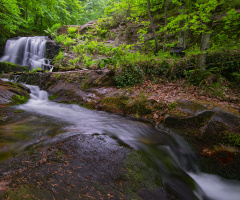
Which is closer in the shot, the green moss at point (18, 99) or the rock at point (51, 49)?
the green moss at point (18, 99)

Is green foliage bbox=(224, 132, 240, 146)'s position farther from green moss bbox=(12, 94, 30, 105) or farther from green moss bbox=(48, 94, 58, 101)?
green moss bbox=(12, 94, 30, 105)

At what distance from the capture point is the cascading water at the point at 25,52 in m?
12.8

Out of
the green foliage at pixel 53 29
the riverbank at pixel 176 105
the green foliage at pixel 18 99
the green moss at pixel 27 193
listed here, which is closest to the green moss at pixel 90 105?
the riverbank at pixel 176 105

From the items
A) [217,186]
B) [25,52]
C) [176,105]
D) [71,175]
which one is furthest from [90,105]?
[25,52]

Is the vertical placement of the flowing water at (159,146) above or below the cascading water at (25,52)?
below

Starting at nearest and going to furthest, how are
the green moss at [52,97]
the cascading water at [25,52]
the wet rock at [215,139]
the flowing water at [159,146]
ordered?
1. the flowing water at [159,146]
2. the wet rock at [215,139]
3. the green moss at [52,97]
4. the cascading water at [25,52]

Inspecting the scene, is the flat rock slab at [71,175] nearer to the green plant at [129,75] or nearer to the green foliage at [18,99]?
the green plant at [129,75]

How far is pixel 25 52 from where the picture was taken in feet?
43.8

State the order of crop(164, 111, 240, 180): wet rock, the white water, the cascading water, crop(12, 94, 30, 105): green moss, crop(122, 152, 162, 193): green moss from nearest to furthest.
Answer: crop(122, 152, 162, 193): green moss
the white water
crop(164, 111, 240, 180): wet rock
crop(12, 94, 30, 105): green moss
the cascading water

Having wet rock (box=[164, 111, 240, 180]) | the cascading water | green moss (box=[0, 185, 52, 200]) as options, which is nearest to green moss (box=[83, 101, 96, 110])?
wet rock (box=[164, 111, 240, 180])

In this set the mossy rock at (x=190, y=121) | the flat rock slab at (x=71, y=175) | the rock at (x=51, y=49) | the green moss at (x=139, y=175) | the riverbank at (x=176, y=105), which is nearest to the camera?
the flat rock slab at (x=71, y=175)

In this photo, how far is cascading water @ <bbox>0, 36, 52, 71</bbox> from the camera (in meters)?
12.8

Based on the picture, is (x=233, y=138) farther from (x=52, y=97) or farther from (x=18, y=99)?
(x=18, y=99)

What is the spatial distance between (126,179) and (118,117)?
10.5 ft
